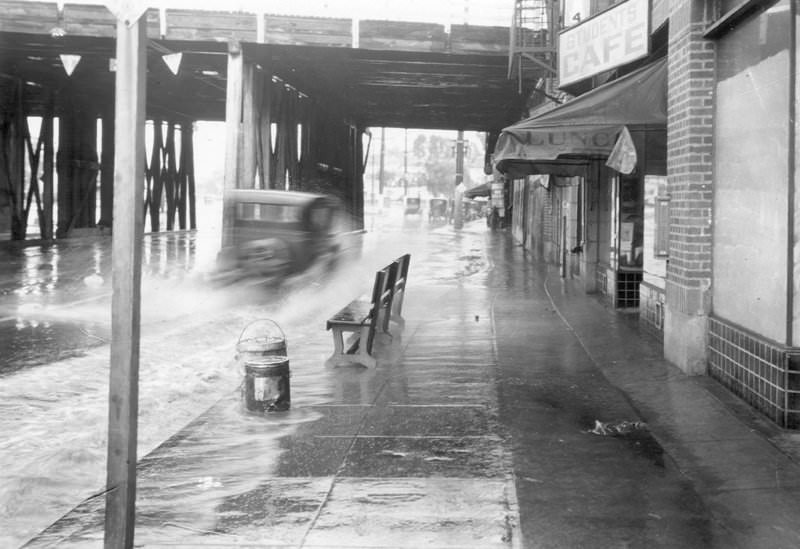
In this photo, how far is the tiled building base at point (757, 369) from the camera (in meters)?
6.23

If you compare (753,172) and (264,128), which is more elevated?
(264,128)

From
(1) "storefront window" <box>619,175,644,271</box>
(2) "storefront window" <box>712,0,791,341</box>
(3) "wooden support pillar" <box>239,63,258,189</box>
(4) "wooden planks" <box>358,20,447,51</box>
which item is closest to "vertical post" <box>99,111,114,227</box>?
(3) "wooden support pillar" <box>239,63,258,189</box>

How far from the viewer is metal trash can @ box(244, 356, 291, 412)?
7246mm

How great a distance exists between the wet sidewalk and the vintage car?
8.85 metres

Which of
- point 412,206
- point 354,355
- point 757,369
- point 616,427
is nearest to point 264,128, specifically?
point 354,355

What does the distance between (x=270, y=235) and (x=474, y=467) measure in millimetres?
13258

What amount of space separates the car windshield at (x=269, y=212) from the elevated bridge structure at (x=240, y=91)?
6270 mm

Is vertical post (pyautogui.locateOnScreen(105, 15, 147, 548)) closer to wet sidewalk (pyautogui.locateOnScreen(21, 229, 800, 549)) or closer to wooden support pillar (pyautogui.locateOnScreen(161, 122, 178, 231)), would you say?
wet sidewalk (pyautogui.locateOnScreen(21, 229, 800, 549))

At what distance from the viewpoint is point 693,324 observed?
831 cm

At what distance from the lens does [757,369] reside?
680 centimetres

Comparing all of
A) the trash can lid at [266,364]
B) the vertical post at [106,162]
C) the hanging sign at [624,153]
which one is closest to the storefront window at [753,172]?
the hanging sign at [624,153]

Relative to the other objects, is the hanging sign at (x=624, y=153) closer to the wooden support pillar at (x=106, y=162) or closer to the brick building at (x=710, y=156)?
the brick building at (x=710, y=156)

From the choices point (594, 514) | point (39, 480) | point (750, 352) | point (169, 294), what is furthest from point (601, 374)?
point (169, 294)

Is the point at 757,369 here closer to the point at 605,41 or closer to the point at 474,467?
the point at 474,467
